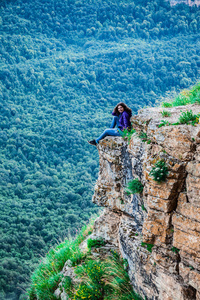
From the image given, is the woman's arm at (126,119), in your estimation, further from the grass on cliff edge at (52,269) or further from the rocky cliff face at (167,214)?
the grass on cliff edge at (52,269)

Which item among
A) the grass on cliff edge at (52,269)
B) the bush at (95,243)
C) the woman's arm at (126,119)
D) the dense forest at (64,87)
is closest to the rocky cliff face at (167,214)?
the woman's arm at (126,119)

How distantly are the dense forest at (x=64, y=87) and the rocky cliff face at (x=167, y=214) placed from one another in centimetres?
1884

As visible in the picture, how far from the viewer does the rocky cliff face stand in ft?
15.8

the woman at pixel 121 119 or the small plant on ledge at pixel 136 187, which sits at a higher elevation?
the woman at pixel 121 119

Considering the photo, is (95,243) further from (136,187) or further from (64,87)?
(64,87)

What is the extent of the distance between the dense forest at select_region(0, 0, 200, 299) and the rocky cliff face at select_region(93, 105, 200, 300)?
742 inches

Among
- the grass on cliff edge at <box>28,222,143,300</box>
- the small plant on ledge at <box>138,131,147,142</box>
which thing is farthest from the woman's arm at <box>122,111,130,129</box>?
the grass on cliff edge at <box>28,222,143,300</box>

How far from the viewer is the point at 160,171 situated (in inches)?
198

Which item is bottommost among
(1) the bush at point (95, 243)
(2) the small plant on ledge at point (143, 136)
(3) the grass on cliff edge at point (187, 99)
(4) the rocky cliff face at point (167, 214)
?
(1) the bush at point (95, 243)

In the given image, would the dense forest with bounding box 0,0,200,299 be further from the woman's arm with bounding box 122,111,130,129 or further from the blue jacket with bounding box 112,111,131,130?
the woman's arm with bounding box 122,111,130,129

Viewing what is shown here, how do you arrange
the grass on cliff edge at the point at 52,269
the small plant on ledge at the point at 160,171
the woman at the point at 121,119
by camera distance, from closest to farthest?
the small plant on ledge at the point at 160,171
the woman at the point at 121,119
the grass on cliff edge at the point at 52,269

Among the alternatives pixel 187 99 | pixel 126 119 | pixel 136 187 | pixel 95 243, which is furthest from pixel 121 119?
pixel 95 243

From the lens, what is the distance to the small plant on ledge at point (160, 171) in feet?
16.5

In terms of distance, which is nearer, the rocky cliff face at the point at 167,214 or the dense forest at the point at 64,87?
the rocky cliff face at the point at 167,214
